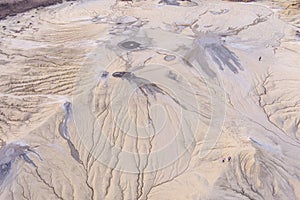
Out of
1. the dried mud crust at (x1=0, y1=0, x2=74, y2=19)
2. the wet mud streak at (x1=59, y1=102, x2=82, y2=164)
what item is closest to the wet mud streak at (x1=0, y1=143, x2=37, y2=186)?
the wet mud streak at (x1=59, y1=102, x2=82, y2=164)

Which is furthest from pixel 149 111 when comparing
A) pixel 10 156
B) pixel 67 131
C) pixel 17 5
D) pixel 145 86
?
pixel 17 5

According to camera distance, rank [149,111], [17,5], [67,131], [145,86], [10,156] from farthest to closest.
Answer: [17,5], [145,86], [149,111], [67,131], [10,156]

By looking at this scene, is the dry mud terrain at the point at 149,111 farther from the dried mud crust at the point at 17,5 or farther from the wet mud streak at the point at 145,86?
the dried mud crust at the point at 17,5

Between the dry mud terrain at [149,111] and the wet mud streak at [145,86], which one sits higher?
the wet mud streak at [145,86]

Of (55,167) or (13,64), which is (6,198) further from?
(13,64)

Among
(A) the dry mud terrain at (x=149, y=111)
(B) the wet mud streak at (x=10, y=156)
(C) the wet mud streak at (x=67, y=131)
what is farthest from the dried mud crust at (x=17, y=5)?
(B) the wet mud streak at (x=10, y=156)

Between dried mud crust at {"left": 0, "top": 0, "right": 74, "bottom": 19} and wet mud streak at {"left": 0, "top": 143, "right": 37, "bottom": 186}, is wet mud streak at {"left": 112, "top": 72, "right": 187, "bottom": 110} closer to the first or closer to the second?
wet mud streak at {"left": 0, "top": 143, "right": 37, "bottom": 186}

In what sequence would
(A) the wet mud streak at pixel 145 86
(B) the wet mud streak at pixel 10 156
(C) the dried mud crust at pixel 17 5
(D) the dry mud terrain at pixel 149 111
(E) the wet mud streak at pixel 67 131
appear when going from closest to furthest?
1. (B) the wet mud streak at pixel 10 156
2. (D) the dry mud terrain at pixel 149 111
3. (E) the wet mud streak at pixel 67 131
4. (A) the wet mud streak at pixel 145 86
5. (C) the dried mud crust at pixel 17 5

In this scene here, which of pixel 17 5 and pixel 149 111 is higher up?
pixel 17 5

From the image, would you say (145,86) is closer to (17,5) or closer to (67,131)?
(67,131)

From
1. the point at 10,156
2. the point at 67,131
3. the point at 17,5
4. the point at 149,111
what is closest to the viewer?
the point at 10,156
